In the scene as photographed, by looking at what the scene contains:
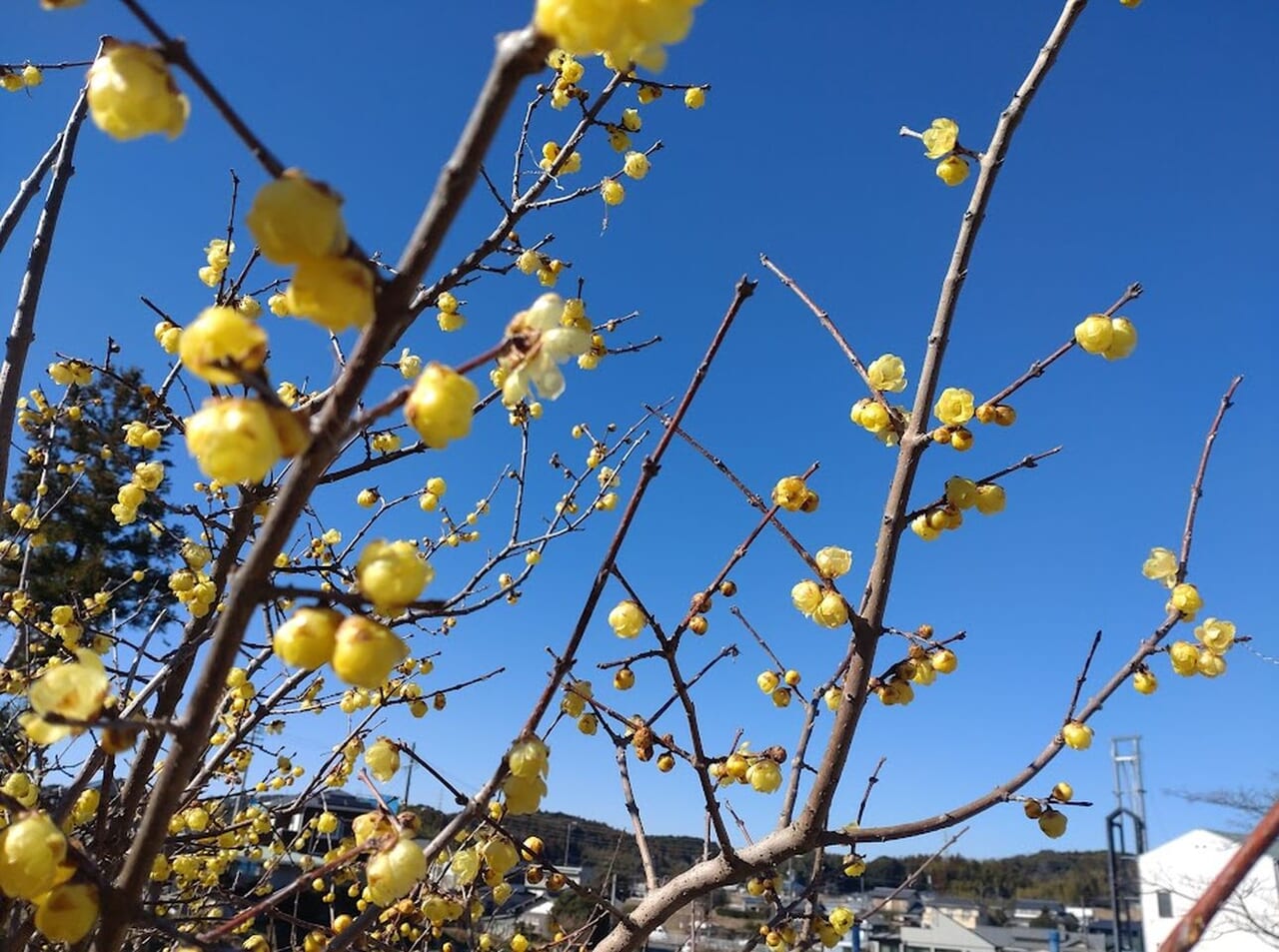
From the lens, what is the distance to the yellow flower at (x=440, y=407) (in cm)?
94

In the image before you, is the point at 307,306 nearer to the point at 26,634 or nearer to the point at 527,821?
the point at 26,634

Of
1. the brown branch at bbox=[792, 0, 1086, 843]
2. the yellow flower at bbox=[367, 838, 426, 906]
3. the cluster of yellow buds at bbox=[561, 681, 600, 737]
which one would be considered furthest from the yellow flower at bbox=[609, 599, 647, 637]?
the yellow flower at bbox=[367, 838, 426, 906]

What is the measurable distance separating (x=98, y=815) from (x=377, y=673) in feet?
4.44

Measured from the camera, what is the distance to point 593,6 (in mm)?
861

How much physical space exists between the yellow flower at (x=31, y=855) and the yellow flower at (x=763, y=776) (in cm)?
157

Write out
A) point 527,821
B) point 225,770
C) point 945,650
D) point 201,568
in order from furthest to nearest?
point 527,821, point 225,770, point 201,568, point 945,650

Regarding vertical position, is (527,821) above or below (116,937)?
above

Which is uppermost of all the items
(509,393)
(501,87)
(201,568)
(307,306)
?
(201,568)

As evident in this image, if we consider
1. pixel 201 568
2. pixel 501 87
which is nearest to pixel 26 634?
pixel 201 568

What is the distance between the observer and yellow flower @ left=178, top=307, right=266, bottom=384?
874 mm

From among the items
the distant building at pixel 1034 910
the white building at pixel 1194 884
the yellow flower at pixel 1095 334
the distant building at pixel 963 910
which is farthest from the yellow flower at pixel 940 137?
the distant building at pixel 1034 910

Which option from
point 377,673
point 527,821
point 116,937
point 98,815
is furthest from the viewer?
point 527,821

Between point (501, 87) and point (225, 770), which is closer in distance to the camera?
point (501, 87)

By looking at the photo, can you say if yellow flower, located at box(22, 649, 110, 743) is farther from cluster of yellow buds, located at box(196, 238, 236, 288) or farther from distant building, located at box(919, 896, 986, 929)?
distant building, located at box(919, 896, 986, 929)
